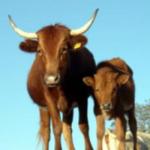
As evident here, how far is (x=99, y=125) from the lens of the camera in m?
14.3

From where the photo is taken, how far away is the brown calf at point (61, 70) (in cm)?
1310

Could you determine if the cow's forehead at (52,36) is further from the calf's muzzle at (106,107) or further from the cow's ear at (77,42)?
the calf's muzzle at (106,107)

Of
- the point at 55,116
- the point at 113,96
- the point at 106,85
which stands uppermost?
the point at 106,85

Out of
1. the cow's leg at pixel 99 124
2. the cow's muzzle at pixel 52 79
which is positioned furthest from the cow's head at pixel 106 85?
the cow's muzzle at pixel 52 79

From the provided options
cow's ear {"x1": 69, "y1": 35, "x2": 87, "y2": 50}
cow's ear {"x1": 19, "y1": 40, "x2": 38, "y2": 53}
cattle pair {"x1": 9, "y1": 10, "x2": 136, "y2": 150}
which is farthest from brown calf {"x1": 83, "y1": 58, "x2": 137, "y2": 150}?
cow's ear {"x1": 19, "y1": 40, "x2": 38, "y2": 53}

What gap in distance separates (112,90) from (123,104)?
0.58 meters

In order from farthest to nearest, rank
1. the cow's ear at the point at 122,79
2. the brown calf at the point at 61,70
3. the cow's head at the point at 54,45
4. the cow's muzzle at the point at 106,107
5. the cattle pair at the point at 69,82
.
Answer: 1. the cow's ear at the point at 122,79
2. the cow's muzzle at the point at 106,107
3. the cattle pair at the point at 69,82
4. the brown calf at the point at 61,70
5. the cow's head at the point at 54,45

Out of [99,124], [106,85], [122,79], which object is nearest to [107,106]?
[99,124]

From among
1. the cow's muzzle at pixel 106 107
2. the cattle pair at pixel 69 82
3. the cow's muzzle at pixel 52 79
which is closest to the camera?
the cow's muzzle at pixel 52 79

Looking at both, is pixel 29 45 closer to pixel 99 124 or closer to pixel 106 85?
pixel 106 85

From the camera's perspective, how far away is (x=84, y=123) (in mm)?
14508

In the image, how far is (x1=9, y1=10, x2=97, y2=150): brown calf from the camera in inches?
516

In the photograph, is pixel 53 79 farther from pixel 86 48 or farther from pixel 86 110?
pixel 86 48

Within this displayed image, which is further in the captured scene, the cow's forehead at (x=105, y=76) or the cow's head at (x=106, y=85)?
the cow's forehead at (x=105, y=76)
